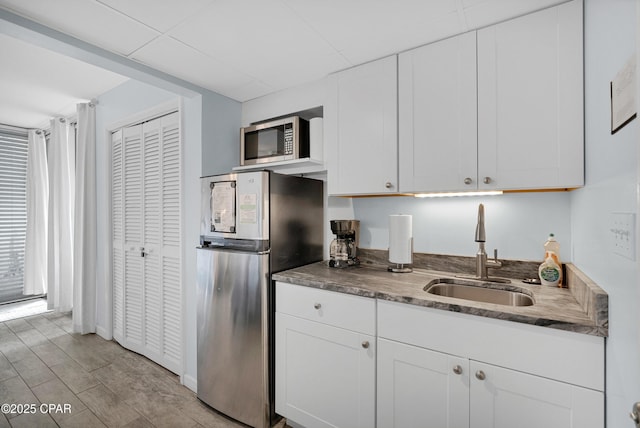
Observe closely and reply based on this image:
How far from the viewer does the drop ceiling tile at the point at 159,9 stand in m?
1.37

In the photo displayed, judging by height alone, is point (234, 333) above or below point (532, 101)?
below

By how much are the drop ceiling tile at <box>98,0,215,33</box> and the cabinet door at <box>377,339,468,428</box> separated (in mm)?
1853

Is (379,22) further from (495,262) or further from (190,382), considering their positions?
(190,382)

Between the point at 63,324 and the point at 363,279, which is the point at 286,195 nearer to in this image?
the point at 363,279

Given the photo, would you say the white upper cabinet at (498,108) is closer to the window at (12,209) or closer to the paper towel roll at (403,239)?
the paper towel roll at (403,239)

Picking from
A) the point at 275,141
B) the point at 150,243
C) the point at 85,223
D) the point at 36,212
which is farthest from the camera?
the point at 36,212

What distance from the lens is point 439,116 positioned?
164 cm

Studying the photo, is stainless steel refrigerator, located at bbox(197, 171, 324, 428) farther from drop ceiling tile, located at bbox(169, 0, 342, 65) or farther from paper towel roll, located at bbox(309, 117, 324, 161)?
drop ceiling tile, located at bbox(169, 0, 342, 65)

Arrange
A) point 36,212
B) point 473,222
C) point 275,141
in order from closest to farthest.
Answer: point 473,222, point 275,141, point 36,212

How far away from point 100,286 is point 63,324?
0.88m

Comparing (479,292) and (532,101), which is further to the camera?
(479,292)

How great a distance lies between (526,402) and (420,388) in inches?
16.0

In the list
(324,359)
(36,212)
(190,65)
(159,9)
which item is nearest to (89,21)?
(159,9)

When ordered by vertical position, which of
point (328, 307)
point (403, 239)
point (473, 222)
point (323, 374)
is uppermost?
point (473, 222)
